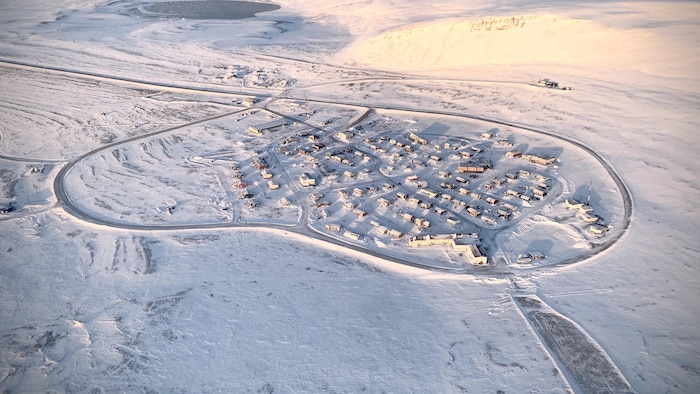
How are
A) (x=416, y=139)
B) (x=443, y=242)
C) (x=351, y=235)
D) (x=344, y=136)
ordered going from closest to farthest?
(x=443, y=242)
(x=351, y=235)
(x=416, y=139)
(x=344, y=136)

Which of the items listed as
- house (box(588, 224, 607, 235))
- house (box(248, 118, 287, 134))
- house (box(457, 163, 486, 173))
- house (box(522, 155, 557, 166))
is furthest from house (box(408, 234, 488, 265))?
house (box(248, 118, 287, 134))

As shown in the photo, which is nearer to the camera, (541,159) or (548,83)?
(541,159)

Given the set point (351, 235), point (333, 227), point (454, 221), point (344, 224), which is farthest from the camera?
point (344, 224)

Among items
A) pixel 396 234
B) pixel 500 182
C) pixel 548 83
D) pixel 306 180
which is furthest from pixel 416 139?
pixel 548 83

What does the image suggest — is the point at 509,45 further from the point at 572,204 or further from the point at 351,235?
the point at 351,235

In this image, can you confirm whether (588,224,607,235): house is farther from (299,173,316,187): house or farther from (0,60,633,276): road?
(299,173,316,187): house

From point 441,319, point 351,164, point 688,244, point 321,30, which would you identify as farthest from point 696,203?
point 321,30

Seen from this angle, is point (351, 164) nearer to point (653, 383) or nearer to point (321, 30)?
point (653, 383)
